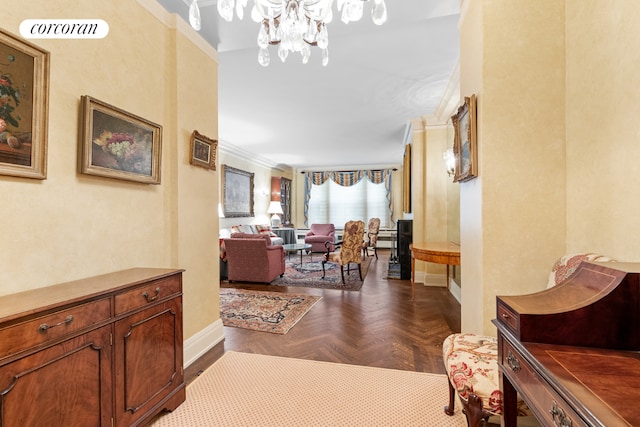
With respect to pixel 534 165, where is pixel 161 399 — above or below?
below

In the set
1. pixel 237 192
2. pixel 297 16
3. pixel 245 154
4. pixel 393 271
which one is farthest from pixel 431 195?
pixel 245 154

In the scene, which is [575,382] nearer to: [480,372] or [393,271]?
[480,372]

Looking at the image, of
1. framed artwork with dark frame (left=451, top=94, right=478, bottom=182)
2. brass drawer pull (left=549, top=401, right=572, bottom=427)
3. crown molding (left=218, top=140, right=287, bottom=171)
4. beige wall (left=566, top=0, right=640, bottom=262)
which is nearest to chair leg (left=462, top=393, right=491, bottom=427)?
brass drawer pull (left=549, top=401, right=572, bottom=427)

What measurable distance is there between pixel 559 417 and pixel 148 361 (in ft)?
5.67

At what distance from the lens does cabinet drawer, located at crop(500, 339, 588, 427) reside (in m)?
0.70

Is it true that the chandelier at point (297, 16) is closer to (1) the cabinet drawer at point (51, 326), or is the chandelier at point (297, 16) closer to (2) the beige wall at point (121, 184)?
(2) the beige wall at point (121, 184)

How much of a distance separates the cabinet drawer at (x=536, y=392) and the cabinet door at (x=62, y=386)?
1.64 metres

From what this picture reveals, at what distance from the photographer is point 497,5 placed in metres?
1.71

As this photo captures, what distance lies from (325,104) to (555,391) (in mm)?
4214

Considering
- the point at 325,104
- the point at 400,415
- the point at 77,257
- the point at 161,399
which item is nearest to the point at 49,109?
the point at 77,257

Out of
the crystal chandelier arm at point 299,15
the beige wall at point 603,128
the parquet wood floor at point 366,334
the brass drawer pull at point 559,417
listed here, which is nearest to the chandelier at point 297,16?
the crystal chandelier arm at point 299,15

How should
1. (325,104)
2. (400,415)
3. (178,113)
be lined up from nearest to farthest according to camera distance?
(400,415)
(178,113)
(325,104)

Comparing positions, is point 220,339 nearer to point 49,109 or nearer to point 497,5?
point 49,109

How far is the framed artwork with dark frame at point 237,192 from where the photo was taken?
6830mm
